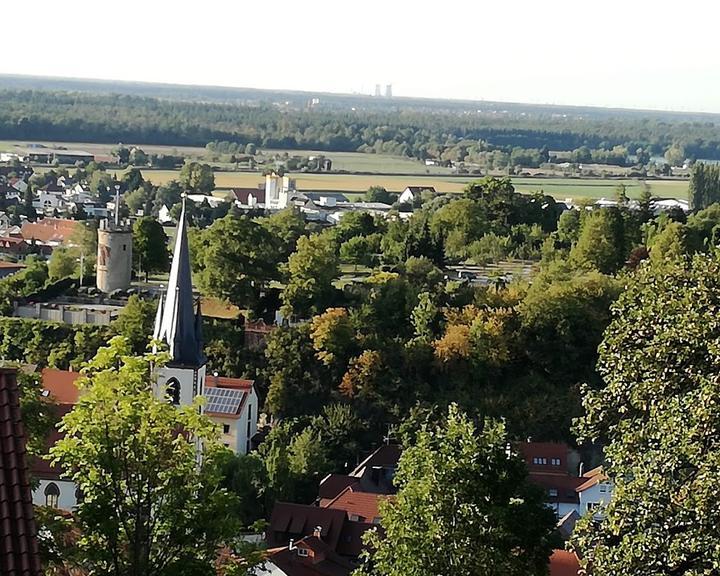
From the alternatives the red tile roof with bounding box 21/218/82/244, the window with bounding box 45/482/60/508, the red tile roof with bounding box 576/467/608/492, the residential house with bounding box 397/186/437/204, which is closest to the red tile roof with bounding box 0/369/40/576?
the window with bounding box 45/482/60/508

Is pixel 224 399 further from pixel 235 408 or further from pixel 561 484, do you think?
pixel 561 484

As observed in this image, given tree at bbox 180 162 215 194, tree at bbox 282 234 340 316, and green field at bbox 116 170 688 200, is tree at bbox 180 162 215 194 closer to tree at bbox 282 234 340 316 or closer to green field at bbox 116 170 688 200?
green field at bbox 116 170 688 200

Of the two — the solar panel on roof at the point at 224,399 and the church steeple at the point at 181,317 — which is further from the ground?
the church steeple at the point at 181,317

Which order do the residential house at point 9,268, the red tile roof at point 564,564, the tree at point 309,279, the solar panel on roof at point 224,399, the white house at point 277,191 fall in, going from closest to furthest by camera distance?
1. the red tile roof at point 564,564
2. the solar panel on roof at point 224,399
3. the tree at point 309,279
4. the residential house at point 9,268
5. the white house at point 277,191

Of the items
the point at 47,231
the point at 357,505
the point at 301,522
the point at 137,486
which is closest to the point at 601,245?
the point at 357,505

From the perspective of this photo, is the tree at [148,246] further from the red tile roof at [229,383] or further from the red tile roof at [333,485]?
the red tile roof at [333,485]

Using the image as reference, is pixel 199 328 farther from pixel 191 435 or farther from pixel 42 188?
pixel 42 188

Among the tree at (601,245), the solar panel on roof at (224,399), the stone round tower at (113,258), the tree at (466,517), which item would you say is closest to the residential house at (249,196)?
the tree at (601,245)

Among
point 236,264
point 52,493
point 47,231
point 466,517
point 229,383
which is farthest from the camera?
point 47,231
